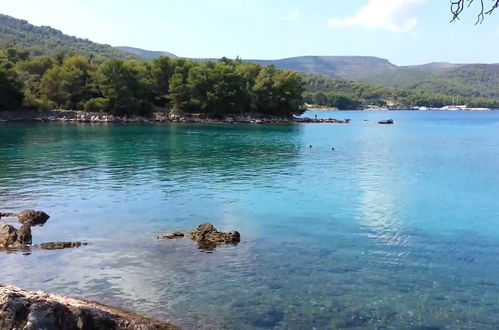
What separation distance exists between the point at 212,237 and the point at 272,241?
322 cm

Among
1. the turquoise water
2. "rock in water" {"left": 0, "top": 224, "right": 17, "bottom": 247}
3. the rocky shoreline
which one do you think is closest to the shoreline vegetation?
the rocky shoreline

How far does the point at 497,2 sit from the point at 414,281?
14.9 m

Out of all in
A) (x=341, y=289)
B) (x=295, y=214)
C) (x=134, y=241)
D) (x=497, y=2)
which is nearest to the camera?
(x=497, y=2)

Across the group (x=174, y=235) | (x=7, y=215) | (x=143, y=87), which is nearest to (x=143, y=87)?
(x=143, y=87)

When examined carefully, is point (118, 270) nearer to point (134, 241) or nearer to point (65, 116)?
point (134, 241)

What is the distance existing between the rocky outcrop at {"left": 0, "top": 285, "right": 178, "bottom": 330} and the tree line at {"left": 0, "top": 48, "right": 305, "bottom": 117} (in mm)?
135718

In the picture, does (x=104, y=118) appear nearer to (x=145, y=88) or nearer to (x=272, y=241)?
(x=145, y=88)

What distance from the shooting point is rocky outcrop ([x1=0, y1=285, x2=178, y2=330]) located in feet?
32.4

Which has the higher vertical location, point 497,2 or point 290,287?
point 497,2

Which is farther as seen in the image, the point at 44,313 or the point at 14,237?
the point at 14,237

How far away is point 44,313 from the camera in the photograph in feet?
33.0

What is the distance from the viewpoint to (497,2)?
814cm

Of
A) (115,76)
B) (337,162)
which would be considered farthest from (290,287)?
(115,76)

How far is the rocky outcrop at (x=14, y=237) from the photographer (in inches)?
980
